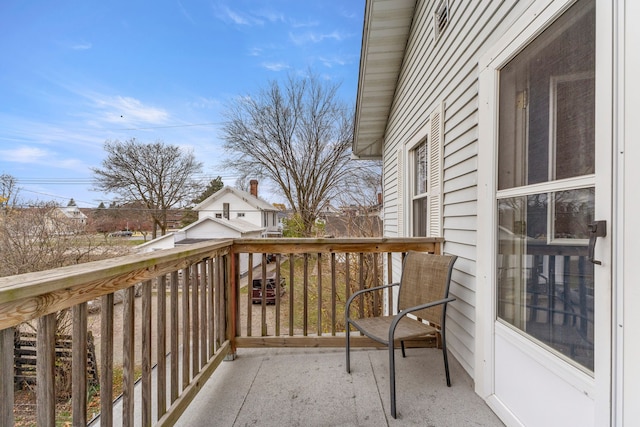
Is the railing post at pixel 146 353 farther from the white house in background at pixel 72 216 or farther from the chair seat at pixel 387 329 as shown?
the white house in background at pixel 72 216

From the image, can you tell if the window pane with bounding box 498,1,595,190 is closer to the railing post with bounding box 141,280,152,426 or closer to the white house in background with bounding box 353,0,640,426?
the white house in background with bounding box 353,0,640,426

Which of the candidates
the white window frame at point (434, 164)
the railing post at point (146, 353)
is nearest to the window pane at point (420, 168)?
the white window frame at point (434, 164)

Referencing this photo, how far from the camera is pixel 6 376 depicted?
0.77m

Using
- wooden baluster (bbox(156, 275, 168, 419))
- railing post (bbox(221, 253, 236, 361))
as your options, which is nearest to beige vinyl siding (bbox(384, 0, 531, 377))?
railing post (bbox(221, 253, 236, 361))

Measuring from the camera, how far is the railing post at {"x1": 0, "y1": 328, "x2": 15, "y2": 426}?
0.76 meters

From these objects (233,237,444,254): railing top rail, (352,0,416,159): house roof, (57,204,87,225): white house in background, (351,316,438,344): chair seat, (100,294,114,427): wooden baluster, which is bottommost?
(351,316,438,344): chair seat

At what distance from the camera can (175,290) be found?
5.27 ft

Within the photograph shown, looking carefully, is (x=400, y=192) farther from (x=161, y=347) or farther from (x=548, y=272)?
(x=161, y=347)

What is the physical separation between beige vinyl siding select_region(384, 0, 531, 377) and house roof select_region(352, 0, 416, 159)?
62 cm

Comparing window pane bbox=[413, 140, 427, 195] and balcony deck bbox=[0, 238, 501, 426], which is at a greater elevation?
window pane bbox=[413, 140, 427, 195]

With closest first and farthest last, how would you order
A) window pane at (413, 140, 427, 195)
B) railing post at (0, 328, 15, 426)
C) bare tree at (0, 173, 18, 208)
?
railing post at (0, 328, 15, 426) < window pane at (413, 140, 427, 195) < bare tree at (0, 173, 18, 208)

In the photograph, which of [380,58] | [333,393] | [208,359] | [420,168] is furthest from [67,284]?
[380,58]

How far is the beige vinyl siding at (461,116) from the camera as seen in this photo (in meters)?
2.04

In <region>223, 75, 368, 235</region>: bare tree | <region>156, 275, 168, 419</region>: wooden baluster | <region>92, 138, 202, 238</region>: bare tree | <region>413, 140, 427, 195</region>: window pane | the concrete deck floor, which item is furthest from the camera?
<region>92, 138, 202, 238</region>: bare tree
